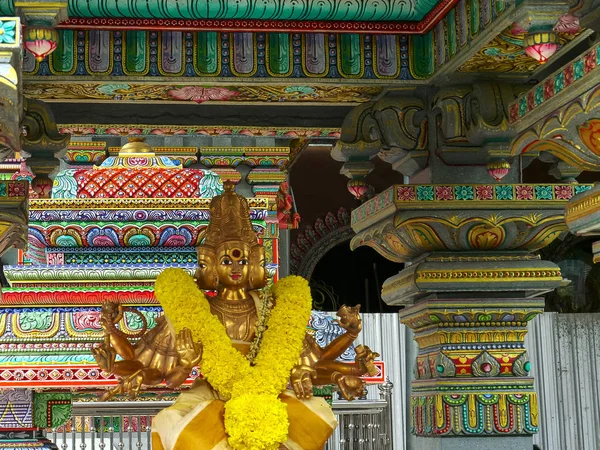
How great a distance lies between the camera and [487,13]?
14.1 feet

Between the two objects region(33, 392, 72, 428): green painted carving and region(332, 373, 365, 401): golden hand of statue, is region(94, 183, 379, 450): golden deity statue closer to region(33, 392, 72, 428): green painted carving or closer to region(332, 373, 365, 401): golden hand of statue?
region(332, 373, 365, 401): golden hand of statue

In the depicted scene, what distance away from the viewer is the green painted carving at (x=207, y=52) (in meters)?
4.81

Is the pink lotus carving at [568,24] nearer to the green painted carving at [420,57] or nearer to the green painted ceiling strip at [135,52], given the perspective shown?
the green painted carving at [420,57]

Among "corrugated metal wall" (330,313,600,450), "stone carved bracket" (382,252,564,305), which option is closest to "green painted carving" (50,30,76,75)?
"stone carved bracket" (382,252,564,305)

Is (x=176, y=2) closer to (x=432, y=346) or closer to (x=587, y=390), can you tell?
(x=432, y=346)

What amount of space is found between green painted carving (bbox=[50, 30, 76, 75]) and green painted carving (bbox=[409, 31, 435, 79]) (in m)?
1.50

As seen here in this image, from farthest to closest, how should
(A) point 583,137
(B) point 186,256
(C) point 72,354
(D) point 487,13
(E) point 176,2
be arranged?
1. (B) point 186,256
2. (C) point 72,354
3. (E) point 176,2
4. (D) point 487,13
5. (A) point 583,137

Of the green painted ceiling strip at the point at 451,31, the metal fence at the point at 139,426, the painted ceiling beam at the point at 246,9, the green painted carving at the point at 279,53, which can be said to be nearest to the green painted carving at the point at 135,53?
the painted ceiling beam at the point at 246,9

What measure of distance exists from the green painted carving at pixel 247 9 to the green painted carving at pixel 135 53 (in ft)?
0.39

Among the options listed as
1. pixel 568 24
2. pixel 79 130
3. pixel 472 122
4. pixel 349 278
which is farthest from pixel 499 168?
pixel 349 278

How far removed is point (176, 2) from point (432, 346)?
6.60ft

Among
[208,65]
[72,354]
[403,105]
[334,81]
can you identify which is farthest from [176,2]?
[72,354]

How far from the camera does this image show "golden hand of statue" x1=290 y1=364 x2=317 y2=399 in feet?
14.7

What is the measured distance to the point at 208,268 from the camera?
4602 millimetres
